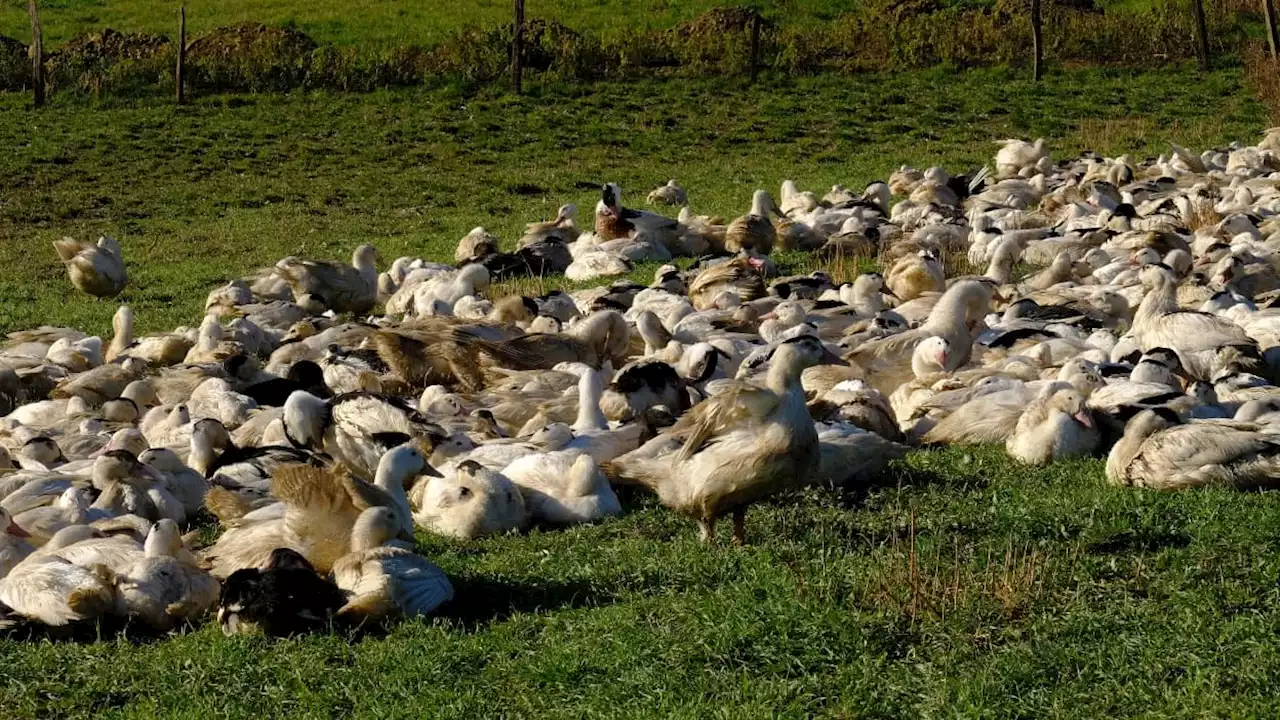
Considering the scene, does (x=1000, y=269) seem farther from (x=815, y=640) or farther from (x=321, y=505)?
(x=815, y=640)

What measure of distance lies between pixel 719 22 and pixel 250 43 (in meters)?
12.9

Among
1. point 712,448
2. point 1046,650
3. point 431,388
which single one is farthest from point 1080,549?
point 431,388

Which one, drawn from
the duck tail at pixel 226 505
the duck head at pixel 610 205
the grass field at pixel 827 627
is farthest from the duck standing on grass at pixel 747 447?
the duck head at pixel 610 205

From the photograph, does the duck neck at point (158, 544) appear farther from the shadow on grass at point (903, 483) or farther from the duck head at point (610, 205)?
the duck head at point (610, 205)

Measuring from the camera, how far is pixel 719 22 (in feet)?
146

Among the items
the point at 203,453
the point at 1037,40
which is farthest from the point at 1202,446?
the point at 1037,40

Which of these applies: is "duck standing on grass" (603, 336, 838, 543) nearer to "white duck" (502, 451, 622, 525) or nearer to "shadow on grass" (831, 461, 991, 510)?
"white duck" (502, 451, 622, 525)

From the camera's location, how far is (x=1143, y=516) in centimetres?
761

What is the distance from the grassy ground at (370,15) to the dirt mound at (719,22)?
4.80 ft

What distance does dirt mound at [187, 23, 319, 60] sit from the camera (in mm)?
39719

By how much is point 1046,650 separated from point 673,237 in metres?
13.5

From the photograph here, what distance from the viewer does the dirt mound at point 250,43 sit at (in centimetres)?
3972

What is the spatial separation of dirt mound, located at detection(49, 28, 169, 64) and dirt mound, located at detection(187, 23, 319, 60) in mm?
1081

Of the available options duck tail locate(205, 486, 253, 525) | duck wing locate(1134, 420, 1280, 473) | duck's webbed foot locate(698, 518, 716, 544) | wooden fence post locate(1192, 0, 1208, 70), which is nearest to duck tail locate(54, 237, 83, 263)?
duck tail locate(205, 486, 253, 525)
